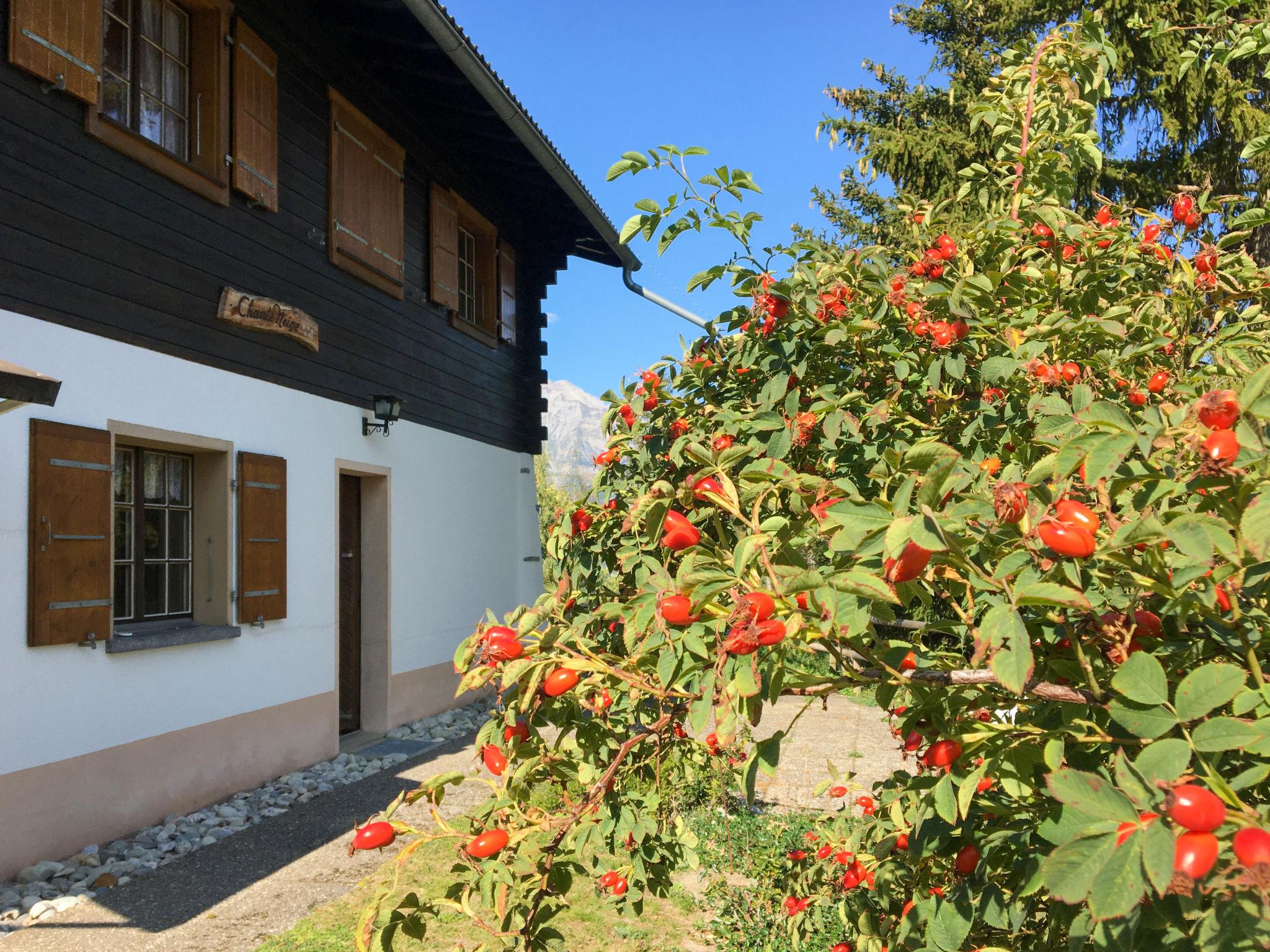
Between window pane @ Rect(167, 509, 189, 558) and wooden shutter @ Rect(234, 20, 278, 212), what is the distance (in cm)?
200

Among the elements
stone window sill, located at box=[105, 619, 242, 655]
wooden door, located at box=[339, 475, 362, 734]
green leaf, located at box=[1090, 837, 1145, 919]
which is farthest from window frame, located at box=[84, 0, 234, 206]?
green leaf, located at box=[1090, 837, 1145, 919]

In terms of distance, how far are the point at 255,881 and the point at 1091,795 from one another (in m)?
4.21

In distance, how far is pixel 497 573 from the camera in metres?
9.34

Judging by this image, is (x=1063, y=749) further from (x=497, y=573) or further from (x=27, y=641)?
(x=497, y=573)

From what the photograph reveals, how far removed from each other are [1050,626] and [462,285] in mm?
8492

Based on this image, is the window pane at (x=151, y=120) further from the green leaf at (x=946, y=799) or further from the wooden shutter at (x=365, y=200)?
the green leaf at (x=946, y=799)

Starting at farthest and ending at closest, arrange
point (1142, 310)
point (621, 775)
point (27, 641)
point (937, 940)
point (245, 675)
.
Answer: point (245, 675) → point (27, 641) → point (1142, 310) → point (621, 775) → point (937, 940)

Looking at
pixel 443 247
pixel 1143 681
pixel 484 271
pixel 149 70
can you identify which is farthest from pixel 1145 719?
pixel 484 271

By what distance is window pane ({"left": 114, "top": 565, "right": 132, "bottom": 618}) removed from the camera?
480 centimetres

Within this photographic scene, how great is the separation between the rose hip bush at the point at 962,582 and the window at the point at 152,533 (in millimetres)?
3707

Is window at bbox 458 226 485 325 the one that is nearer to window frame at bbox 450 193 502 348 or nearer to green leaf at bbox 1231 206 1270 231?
window frame at bbox 450 193 502 348

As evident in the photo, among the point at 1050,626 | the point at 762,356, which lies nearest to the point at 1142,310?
the point at 762,356

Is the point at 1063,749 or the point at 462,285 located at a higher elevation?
the point at 462,285

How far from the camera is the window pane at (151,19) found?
493 cm
